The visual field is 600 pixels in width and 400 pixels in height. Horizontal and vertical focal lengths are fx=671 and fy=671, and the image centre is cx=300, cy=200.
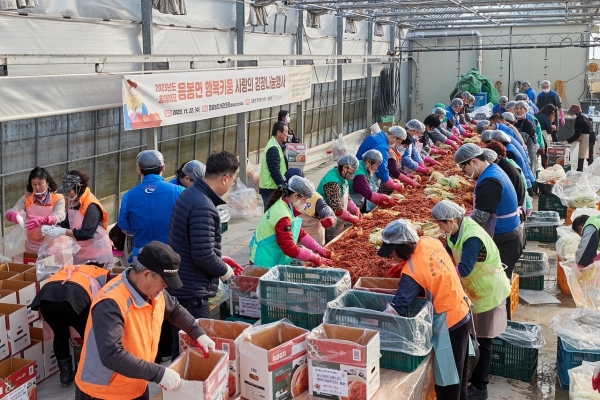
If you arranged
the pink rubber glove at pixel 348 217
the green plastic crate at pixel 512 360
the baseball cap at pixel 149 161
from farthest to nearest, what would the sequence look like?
the pink rubber glove at pixel 348 217 → the baseball cap at pixel 149 161 → the green plastic crate at pixel 512 360

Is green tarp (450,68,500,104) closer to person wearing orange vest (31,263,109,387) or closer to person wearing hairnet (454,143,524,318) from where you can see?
person wearing hairnet (454,143,524,318)

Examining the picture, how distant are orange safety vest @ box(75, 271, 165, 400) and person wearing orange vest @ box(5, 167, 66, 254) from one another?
369 cm

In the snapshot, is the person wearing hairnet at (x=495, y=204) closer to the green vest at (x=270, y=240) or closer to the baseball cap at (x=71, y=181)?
the green vest at (x=270, y=240)

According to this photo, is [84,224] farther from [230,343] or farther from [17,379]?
[230,343]

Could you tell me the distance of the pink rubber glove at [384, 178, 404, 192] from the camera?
934 cm

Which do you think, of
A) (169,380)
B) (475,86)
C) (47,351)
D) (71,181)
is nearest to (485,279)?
(169,380)

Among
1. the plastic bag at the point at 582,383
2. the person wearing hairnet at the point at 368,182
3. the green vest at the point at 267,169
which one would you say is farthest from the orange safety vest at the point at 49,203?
the plastic bag at the point at 582,383

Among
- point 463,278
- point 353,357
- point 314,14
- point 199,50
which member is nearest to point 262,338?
point 353,357

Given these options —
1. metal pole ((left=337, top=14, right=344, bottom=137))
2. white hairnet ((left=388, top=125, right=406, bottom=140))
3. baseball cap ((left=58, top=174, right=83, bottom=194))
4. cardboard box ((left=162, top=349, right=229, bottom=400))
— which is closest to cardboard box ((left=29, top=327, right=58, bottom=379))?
baseball cap ((left=58, top=174, right=83, bottom=194))

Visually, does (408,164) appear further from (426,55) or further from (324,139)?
(426,55)

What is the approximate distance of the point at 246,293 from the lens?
5.67 meters

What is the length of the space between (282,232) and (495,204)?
226cm

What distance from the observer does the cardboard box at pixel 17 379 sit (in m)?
4.98

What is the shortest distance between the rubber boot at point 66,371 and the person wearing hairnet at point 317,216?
9.44 feet
